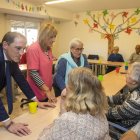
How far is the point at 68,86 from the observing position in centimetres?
106

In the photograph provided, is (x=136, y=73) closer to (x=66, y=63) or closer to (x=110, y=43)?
(x=66, y=63)

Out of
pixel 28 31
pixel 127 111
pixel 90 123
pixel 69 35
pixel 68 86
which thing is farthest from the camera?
pixel 69 35

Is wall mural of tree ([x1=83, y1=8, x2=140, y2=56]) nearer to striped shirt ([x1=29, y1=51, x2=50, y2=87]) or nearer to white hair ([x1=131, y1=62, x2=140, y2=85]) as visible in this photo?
white hair ([x1=131, y1=62, x2=140, y2=85])

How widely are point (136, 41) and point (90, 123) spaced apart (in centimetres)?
620

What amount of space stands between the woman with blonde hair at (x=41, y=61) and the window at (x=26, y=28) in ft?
15.2

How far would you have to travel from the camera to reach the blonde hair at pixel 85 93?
3.20 feet

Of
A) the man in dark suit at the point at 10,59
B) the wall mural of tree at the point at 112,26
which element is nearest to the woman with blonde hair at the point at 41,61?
the man in dark suit at the point at 10,59

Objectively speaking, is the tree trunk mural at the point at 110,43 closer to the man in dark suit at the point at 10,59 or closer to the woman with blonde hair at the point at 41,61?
the woman with blonde hair at the point at 41,61

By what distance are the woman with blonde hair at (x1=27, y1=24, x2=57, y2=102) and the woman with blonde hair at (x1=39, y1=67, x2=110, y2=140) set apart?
76cm

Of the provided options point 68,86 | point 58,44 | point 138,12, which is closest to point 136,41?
point 138,12

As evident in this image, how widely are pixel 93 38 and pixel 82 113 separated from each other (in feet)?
21.6

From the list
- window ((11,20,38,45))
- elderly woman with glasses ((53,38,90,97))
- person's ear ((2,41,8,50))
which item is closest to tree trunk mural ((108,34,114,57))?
window ((11,20,38,45))

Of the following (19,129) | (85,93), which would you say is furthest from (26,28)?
(85,93)

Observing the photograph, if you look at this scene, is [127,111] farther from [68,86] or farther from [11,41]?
[11,41]
